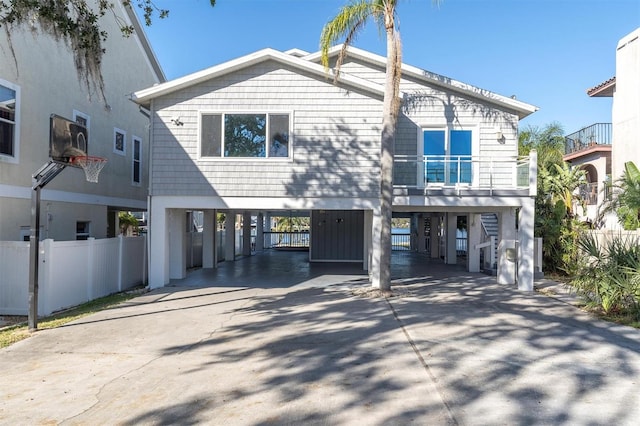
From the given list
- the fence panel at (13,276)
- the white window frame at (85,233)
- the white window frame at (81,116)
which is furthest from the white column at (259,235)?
the fence panel at (13,276)

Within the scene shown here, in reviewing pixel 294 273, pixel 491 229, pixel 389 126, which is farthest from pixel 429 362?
pixel 491 229

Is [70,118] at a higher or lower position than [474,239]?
higher

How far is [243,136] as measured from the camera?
12273 mm

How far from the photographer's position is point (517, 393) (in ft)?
15.8

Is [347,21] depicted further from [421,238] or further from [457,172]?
[421,238]

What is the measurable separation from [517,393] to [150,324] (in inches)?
237

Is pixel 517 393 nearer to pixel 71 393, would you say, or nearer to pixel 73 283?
pixel 71 393

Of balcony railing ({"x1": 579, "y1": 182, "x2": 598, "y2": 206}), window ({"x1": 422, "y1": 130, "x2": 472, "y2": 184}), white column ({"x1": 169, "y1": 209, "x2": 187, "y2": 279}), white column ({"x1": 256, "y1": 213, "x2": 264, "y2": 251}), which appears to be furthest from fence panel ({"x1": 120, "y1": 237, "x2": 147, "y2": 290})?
balcony railing ({"x1": 579, "y1": 182, "x2": 598, "y2": 206})

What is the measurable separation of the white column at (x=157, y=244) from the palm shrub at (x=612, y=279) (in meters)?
9.90

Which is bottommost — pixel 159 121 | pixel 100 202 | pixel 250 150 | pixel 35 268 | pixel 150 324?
pixel 150 324

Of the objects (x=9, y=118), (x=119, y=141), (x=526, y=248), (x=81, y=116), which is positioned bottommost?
(x=526, y=248)

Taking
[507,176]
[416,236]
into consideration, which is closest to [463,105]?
[507,176]

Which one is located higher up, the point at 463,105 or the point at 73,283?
the point at 463,105

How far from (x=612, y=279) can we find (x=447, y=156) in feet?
16.3
